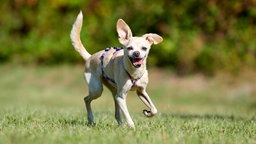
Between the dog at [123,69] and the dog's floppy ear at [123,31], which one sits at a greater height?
the dog's floppy ear at [123,31]

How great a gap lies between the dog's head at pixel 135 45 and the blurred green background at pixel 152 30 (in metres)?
12.7

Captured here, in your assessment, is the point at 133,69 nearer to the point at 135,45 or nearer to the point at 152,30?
the point at 135,45

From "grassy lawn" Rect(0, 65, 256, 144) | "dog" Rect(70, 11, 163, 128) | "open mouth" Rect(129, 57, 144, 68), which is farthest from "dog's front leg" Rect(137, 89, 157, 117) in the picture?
"open mouth" Rect(129, 57, 144, 68)

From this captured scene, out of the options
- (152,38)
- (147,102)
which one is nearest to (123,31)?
Answer: (152,38)

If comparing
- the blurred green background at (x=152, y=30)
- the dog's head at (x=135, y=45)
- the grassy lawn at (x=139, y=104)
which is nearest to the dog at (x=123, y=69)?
the dog's head at (x=135, y=45)

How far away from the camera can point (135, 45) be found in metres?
8.03

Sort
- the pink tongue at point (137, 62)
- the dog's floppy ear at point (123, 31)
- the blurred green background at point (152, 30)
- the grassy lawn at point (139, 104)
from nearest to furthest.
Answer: the grassy lawn at point (139, 104), the pink tongue at point (137, 62), the dog's floppy ear at point (123, 31), the blurred green background at point (152, 30)

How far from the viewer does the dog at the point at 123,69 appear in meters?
8.12

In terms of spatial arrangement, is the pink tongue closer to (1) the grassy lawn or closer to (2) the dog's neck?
(2) the dog's neck

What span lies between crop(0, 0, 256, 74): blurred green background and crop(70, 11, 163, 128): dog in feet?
40.1

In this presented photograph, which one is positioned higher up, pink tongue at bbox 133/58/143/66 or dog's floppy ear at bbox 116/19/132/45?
dog's floppy ear at bbox 116/19/132/45

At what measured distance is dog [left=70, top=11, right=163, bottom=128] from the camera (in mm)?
8125

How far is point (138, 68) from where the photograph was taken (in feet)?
27.2

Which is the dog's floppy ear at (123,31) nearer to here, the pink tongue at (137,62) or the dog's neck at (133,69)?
the dog's neck at (133,69)
